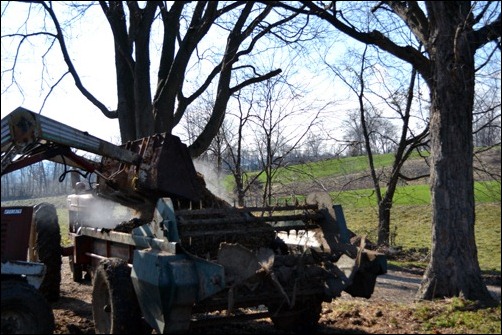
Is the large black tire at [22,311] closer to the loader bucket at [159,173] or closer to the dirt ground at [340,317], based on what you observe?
the dirt ground at [340,317]

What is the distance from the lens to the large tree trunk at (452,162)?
7535 mm

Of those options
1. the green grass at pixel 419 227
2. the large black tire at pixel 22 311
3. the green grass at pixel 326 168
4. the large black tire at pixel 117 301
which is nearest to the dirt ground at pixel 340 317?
the large black tire at pixel 117 301

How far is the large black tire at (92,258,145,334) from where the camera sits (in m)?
5.76

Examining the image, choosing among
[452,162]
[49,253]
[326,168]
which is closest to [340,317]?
[452,162]

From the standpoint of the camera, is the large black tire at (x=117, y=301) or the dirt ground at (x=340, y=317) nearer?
the large black tire at (x=117, y=301)

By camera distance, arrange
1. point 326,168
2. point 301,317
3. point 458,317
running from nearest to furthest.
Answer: point 458,317 < point 301,317 < point 326,168

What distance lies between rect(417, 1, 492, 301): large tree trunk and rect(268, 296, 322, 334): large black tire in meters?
1.92

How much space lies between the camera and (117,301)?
19.0 ft

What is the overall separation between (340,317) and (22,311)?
12.7 ft

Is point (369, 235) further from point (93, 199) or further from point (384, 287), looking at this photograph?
point (93, 199)

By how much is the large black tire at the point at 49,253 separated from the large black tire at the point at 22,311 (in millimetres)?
3132

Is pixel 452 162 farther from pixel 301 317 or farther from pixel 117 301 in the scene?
pixel 117 301

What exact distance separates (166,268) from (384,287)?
584 centimetres

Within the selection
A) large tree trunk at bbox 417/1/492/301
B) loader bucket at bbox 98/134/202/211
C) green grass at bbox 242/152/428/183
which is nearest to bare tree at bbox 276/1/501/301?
large tree trunk at bbox 417/1/492/301
